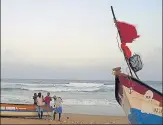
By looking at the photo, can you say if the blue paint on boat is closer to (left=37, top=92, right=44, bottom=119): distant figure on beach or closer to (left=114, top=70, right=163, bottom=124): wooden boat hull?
(left=114, top=70, right=163, bottom=124): wooden boat hull

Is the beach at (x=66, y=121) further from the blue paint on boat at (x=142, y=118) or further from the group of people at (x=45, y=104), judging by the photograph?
the blue paint on boat at (x=142, y=118)

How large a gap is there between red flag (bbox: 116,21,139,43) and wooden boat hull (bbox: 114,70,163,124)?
108 centimetres

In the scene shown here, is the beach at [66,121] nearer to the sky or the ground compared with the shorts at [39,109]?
nearer to the ground

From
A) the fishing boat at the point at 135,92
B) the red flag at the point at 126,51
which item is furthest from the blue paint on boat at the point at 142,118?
the red flag at the point at 126,51

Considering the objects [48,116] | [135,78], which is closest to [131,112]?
[135,78]

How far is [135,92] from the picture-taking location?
9.52 metres

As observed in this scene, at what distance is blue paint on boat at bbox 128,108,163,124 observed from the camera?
362 inches

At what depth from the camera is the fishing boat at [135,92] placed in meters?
9.19

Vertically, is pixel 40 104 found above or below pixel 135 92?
below

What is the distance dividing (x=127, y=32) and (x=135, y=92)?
1714mm

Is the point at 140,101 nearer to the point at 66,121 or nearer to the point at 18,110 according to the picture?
Answer: the point at 66,121

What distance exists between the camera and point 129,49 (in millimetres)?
9625

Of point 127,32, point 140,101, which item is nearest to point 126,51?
point 127,32

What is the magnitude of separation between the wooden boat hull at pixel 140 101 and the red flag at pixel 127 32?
1.08m
